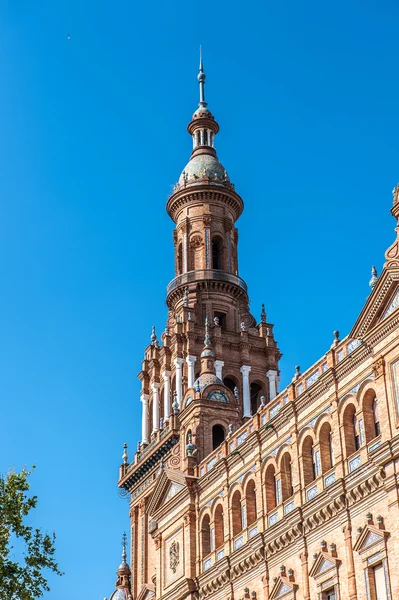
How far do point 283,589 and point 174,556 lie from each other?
14.1 metres

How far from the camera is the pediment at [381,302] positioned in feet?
160

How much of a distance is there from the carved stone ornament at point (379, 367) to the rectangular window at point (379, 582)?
312 inches

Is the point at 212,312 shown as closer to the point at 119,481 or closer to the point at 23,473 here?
the point at 119,481

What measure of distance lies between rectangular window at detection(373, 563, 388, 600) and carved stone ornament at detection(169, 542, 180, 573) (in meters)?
21.5

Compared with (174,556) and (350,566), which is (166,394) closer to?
(174,556)

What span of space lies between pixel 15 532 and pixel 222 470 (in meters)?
15.6

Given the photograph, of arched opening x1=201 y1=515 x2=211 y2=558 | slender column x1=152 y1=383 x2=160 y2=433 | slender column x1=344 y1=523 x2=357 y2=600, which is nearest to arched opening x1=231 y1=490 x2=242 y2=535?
arched opening x1=201 y1=515 x2=211 y2=558

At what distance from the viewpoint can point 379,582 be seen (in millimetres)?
47562

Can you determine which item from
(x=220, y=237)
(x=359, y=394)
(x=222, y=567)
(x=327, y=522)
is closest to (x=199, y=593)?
(x=222, y=567)

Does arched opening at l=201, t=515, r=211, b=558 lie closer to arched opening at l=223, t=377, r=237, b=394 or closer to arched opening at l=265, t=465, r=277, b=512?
arched opening at l=265, t=465, r=277, b=512

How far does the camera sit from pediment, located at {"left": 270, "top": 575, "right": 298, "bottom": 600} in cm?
5431

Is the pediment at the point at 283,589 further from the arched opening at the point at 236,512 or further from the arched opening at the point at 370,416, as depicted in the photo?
the arched opening at the point at 370,416

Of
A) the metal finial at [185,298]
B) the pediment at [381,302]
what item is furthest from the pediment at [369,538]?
the metal finial at [185,298]

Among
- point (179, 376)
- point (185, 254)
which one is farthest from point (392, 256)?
point (185, 254)
